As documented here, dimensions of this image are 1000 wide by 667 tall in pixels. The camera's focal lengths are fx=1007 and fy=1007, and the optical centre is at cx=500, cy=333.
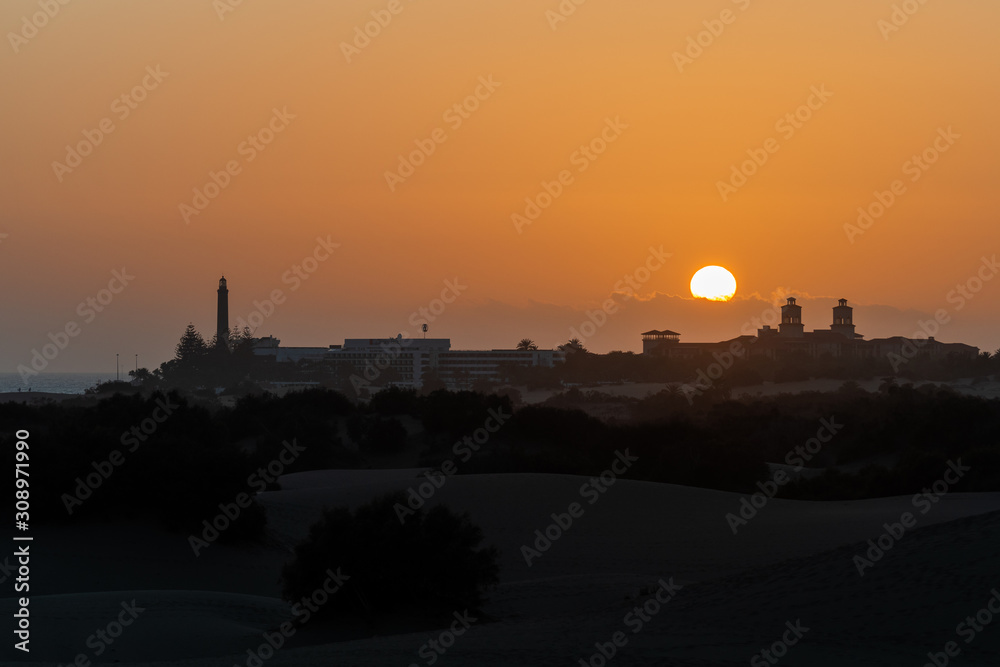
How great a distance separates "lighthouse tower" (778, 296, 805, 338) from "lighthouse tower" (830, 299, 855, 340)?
22.1 ft

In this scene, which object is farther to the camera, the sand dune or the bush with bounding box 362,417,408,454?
the bush with bounding box 362,417,408,454

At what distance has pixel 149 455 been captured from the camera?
2162 centimetres

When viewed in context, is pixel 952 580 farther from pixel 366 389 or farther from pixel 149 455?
pixel 366 389

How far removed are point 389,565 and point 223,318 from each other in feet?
418

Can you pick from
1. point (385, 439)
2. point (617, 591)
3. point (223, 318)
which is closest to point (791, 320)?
point (223, 318)

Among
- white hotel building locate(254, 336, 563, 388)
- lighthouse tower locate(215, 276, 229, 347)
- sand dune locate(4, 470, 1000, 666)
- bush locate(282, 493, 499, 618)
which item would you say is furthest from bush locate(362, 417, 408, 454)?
lighthouse tower locate(215, 276, 229, 347)

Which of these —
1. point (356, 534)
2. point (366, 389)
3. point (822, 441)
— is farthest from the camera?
point (366, 389)

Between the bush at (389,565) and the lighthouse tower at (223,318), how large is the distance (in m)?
122

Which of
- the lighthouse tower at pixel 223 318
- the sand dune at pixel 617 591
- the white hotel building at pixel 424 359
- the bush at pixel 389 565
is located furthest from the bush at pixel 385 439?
the lighthouse tower at pixel 223 318

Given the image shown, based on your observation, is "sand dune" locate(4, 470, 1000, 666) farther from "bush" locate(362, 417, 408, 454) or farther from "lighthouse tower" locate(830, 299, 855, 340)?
"lighthouse tower" locate(830, 299, 855, 340)

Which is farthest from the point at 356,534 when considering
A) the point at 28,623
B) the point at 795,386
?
the point at 795,386

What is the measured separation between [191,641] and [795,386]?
74986 mm

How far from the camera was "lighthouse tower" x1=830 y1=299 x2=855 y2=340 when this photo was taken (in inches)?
4771

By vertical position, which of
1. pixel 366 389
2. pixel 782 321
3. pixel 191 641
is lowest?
pixel 191 641
